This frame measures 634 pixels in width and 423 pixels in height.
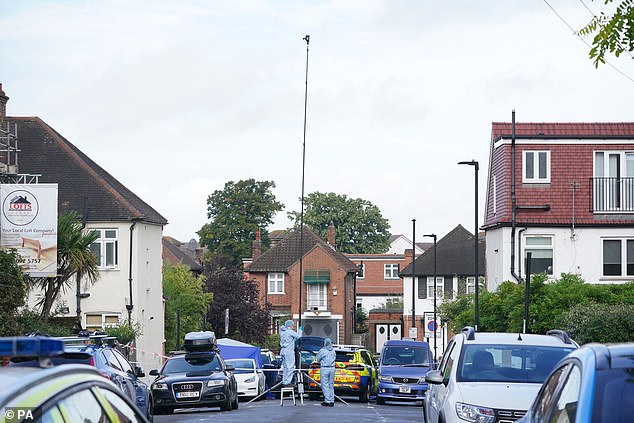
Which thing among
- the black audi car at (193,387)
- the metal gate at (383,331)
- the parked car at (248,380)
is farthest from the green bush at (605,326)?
the metal gate at (383,331)

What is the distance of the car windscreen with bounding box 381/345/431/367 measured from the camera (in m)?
36.2

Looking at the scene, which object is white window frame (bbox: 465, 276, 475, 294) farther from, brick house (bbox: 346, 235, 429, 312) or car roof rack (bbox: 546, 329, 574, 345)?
car roof rack (bbox: 546, 329, 574, 345)

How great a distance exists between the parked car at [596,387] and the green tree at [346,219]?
386ft

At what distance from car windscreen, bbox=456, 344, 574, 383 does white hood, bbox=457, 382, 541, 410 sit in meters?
0.28

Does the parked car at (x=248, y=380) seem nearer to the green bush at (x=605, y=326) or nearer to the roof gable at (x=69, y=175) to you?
the green bush at (x=605, y=326)

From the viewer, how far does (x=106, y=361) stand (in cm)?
1745

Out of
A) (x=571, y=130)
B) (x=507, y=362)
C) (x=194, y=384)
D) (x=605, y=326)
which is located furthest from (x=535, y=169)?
(x=507, y=362)

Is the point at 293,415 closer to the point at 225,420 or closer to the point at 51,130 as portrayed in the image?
the point at 225,420

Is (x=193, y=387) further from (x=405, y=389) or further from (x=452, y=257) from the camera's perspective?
(x=452, y=257)

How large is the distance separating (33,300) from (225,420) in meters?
33.2

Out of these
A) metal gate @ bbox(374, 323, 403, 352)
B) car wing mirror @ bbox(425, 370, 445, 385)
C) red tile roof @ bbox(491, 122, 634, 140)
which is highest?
red tile roof @ bbox(491, 122, 634, 140)

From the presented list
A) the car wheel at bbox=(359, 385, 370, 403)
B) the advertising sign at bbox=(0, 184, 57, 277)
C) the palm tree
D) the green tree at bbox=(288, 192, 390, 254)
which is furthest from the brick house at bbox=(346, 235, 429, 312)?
the advertising sign at bbox=(0, 184, 57, 277)

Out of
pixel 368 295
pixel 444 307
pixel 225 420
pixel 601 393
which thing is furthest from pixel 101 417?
pixel 368 295

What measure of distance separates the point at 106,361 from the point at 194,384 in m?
9.93
